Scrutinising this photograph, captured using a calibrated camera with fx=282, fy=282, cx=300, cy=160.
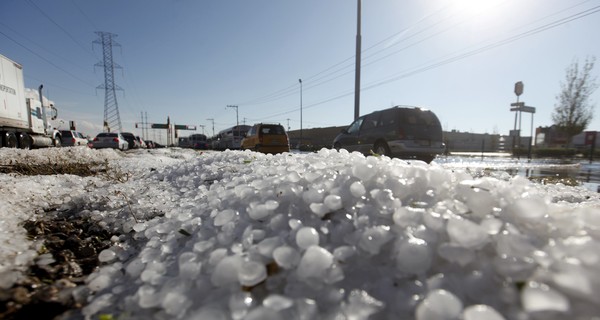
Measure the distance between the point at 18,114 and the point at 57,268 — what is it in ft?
43.8

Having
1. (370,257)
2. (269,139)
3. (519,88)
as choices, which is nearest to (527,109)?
(519,88)

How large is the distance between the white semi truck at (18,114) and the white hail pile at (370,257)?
1236 centimetres

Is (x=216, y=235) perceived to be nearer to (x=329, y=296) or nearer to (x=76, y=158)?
(x=329, y=296)

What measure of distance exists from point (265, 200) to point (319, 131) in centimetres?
4119

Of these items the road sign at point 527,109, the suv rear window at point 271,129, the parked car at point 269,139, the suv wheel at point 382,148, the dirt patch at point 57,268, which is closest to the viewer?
the dirt patch at point 57,268

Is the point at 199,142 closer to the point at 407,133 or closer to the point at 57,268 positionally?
the point at 407,133

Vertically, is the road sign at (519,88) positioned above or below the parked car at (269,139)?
above

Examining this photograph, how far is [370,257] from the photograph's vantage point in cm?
89

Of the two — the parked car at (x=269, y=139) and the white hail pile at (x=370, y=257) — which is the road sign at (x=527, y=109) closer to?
the parked car at (x=269, y=139)

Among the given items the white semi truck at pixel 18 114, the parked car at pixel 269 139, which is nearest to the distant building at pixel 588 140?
the parked car at pixel 269 139

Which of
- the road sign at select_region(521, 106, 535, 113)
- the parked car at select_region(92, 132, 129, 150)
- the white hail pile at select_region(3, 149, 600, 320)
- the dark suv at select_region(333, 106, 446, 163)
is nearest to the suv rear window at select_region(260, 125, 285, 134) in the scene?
the dark suv at select_region(333, 106, 446, 163)

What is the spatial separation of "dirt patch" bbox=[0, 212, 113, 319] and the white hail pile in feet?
0.22

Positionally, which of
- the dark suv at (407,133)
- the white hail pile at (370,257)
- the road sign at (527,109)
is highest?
the road sign at (527,109)

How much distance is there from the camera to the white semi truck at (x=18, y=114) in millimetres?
9562
